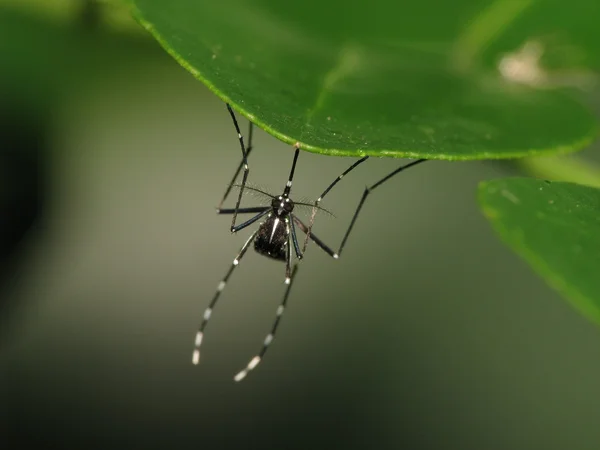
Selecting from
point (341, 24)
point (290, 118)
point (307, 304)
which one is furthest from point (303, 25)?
point (307, 304)

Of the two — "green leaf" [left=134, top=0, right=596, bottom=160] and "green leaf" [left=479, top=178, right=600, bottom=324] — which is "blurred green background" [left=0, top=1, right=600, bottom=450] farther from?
"green leaf" [left=479, top=178, right=600, bottom=324]

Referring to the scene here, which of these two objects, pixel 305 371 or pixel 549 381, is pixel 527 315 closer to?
pixel 549 381

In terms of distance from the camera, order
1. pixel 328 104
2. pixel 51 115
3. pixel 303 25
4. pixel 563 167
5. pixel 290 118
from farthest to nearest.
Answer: pixel 51 115 < pixel 303 25 < pixel 563 167 < pixel 328 104 < pixel 290 118

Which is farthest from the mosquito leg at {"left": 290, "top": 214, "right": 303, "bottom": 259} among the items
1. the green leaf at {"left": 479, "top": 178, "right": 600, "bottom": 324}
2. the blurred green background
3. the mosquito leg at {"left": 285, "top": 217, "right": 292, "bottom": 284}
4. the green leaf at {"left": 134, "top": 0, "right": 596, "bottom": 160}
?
the green leaf at {"left": 479, "top": 178, "right": 600, "bottom": 324}

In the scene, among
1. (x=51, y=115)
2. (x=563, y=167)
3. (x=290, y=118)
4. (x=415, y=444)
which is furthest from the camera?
(x=415, y=444)

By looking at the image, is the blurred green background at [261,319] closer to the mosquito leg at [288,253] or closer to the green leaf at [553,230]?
the mosquito leg at [288,253]

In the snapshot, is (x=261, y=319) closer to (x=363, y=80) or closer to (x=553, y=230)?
(x=363, y=80)

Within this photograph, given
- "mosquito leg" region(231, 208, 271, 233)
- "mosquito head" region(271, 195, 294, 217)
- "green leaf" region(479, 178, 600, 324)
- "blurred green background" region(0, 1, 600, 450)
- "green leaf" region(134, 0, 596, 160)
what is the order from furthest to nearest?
"blurred green background" region(0, 1, 600, 450) → "mosquito leg" region(231, 208, 271, 233) → "mosquito head" region(271, 195, 294, 217) → "green leaf" region(134, 0, 596, 160) → "green leaf" region(479, 178, 600, 324)
